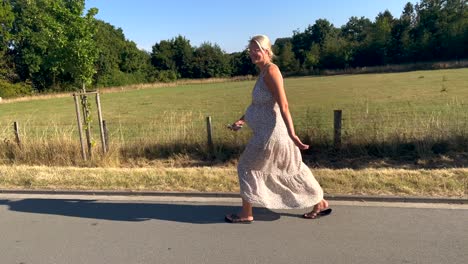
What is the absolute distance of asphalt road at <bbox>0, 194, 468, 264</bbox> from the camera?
352 centimetres

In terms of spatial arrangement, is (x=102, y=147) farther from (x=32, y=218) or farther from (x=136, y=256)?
(x=136, y=256)

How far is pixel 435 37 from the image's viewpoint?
7650 cm

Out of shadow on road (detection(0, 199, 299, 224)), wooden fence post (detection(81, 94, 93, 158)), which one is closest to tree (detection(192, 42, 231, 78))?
wooden fence post (detection(81, 94, 93, 158))

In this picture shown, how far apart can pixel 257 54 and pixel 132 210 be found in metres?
2.54

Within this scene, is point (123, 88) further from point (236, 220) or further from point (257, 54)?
point (257, 54)

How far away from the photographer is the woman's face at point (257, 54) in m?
3.93

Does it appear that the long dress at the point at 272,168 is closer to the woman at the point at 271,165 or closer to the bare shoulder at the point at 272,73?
the woman at the point at 271,165

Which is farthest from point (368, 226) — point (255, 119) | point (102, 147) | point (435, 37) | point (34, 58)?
point (435, 37)

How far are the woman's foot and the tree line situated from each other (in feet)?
158

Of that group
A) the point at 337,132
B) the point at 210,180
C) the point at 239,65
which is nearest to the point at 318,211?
the point at 210,180

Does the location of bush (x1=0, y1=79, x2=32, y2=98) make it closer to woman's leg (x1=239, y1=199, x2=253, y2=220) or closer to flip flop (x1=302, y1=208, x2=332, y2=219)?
woman's leg (x1=239, y1=199, x2=253, y2=220)

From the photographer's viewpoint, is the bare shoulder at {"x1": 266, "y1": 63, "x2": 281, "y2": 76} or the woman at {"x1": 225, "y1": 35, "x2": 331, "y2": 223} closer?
the bare shoulder at {"x1": 266, "y1": 63, "x2": 281, "y2": 76}

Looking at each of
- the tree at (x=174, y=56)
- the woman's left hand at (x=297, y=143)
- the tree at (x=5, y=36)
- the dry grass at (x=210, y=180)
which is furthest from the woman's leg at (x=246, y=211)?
the tree at (x=174, y=56)

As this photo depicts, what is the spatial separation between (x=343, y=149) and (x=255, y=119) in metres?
4.06
